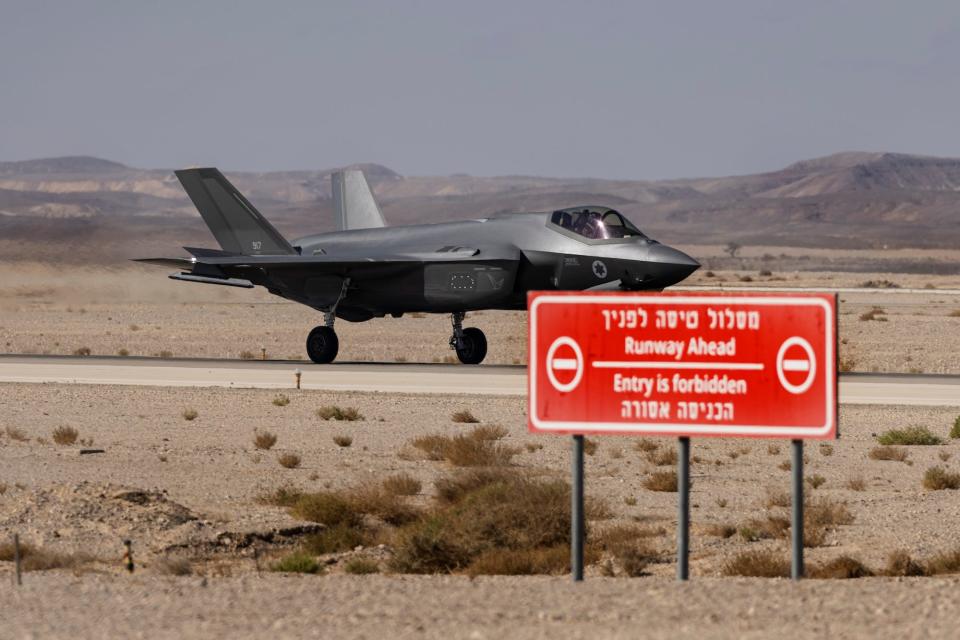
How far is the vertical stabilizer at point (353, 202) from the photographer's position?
140 feet

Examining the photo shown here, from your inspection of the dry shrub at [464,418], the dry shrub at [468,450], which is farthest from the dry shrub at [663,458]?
the dry shrub at [464,418]

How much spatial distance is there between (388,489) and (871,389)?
1446 centimetres

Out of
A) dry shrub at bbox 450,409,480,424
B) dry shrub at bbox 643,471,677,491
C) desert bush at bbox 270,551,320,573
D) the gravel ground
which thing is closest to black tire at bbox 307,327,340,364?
dry shrub at bbox 450,409,480,424

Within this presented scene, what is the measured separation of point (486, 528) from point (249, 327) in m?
46.7

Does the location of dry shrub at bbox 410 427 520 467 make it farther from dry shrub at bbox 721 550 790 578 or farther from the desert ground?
dry shrub at bbox 721 550 790 578

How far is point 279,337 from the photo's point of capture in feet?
180

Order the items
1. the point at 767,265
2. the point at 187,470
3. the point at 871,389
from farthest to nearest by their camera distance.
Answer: the point at 767,265, the point at 871,389, the point at 187,470

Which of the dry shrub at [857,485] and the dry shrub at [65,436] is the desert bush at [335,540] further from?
the dry shrub at [65,436]

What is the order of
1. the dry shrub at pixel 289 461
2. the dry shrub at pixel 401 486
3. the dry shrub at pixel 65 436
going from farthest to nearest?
the dry shrub at pixel 65 436
the dry shrub at pixel 289 461
the dry shrub at pixel 401 486

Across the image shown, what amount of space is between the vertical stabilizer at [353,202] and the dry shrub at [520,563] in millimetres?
28841

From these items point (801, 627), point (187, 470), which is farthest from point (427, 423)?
point (801, 627)

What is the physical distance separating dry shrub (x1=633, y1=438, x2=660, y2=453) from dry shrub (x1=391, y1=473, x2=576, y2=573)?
21.2ft

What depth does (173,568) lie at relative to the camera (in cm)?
1270

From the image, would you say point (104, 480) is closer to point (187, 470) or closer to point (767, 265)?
point (187, 470)
